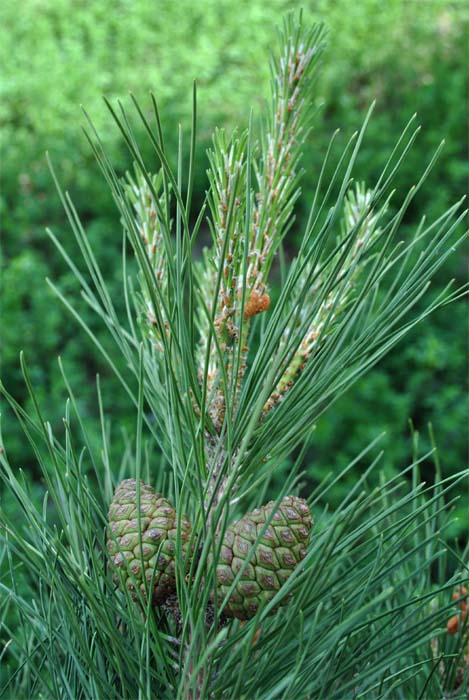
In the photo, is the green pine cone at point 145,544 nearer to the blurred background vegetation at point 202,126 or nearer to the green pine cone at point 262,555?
the green pine cone at point 262,555

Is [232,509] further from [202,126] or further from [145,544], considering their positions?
[202,126]

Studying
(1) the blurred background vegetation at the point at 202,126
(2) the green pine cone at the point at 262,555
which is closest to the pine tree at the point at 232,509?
(2) the green pine cone at the point at 262,555

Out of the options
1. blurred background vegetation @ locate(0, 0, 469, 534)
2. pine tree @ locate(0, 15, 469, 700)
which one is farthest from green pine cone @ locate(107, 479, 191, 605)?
blurred background vegetation @ locate(0, 0, 469, 534)

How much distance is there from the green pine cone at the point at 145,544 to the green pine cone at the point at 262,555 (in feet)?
0.10

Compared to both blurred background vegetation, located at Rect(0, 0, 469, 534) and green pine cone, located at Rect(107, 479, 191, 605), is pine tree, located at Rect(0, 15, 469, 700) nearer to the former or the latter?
green pine cone, located at Rect(107, 479, 191, 605)

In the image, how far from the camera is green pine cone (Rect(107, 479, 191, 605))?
0.50m

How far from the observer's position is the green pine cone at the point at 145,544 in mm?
505

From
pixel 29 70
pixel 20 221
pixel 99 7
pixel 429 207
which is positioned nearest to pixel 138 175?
pixel 429 207

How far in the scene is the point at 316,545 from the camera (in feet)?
1.64

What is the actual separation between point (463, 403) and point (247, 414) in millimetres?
1986

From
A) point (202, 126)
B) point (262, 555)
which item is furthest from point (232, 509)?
point (202, 126)

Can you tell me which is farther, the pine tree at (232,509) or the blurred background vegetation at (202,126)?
the blurred background vegetation at (202,126)

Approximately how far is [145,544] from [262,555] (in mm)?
74

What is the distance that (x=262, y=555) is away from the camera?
50cm
